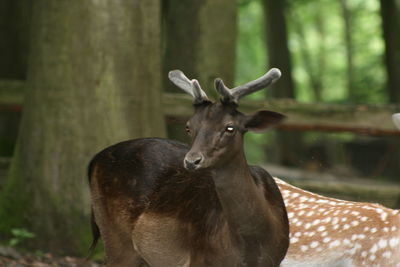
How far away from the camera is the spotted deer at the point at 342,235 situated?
581 centimetres

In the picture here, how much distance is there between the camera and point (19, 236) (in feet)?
24.8

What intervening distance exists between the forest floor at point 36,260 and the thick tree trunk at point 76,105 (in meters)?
0.11

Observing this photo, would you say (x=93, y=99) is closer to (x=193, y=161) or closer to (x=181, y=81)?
(x=181, y=81)

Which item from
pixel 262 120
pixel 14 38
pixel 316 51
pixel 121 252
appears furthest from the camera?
pixel 316 51

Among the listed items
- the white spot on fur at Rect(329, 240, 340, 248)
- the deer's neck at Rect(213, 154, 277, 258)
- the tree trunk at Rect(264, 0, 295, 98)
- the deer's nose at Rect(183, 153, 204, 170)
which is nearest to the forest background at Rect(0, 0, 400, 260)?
the white spot on fur at Rect(329, 240, 340, 248)

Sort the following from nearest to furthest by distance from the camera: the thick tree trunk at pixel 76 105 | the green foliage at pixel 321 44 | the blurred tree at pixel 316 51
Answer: the thick tree trunk at pixel 76 105
the green foliage at pixel 321 44
the blurred tree at pixel 316 51

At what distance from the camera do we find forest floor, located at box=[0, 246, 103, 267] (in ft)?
23.7

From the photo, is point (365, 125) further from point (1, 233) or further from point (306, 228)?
point (1, 233)

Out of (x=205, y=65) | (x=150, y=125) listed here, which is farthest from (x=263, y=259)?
(x=205, y=65)

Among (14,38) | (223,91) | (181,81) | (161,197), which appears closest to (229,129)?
(223,91)

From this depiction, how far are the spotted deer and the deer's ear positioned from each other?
1.67 meters

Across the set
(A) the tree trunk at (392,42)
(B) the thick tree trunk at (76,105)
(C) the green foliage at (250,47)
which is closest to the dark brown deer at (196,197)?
(B) the thick tree trunk at (76,105)

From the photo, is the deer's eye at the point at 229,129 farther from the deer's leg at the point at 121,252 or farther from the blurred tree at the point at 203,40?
the blurred tree at the point at 203,40

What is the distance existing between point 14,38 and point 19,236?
4.93m
